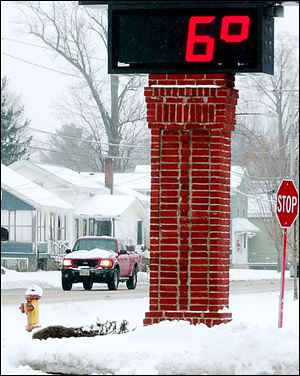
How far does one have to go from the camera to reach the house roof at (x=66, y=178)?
7388cm

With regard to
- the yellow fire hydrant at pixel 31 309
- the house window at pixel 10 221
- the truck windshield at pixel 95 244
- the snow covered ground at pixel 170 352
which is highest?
the house window at pixel 10 221

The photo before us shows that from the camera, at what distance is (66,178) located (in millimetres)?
74562

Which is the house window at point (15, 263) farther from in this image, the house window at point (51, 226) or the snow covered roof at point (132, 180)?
the snow covered roof at point (132, 180)

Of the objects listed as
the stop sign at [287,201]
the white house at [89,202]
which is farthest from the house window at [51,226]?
the stop sign at [287,201]

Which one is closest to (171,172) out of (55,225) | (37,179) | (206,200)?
(206,200)

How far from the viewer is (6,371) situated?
43.5 ft

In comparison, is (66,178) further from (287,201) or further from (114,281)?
(287,201)

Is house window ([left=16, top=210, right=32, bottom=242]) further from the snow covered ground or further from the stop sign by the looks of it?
the snow covered ground

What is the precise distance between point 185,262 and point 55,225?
5507 cm

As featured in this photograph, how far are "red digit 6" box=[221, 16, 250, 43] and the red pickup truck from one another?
26828 millimetres

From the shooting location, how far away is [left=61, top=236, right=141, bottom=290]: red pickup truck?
41219 mm

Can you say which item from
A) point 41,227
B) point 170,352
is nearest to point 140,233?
point 41,227

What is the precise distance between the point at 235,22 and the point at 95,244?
29.2m

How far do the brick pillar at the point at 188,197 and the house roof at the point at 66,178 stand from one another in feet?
191
